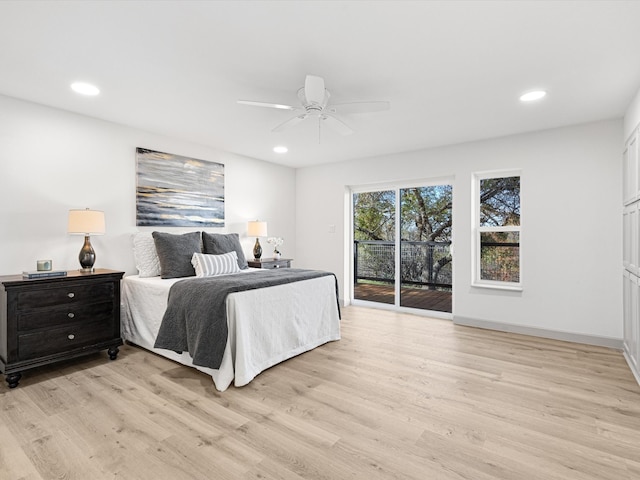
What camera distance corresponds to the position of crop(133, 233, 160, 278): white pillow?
3.72m

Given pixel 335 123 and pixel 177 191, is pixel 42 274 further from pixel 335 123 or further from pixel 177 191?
pixel 335 123

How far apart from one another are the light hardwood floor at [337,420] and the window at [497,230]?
A: 1255 mm

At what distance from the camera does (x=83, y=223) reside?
3.11m

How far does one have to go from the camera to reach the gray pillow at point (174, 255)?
3.63 meters

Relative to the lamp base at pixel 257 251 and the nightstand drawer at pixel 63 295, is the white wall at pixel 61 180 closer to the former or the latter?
the nightstand drawer at pixel 63 295

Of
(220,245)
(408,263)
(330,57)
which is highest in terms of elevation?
(330,57)

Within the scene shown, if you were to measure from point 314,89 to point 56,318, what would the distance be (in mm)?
2760

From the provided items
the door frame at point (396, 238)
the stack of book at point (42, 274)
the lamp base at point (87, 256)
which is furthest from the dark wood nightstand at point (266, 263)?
the stack of book at point (42, 274)

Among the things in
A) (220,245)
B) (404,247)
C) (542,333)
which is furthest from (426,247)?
(220,245)

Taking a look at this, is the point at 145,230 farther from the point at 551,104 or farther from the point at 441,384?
the point at 551,104

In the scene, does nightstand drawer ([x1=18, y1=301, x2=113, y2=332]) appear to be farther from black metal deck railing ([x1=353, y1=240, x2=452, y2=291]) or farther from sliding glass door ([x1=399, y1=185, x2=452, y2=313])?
sliding glass door ([x1=399, y1=185, x2=452, y2=313])

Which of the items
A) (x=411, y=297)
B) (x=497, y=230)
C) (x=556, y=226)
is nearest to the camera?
(x=556, y=226)

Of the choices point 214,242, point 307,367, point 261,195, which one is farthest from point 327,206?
point 307,367

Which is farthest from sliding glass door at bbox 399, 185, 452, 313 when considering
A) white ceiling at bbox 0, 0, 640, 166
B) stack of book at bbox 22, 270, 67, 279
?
stack of book at bbox 22, 270, 67, 279
